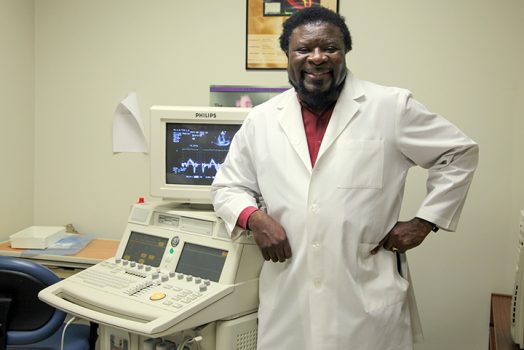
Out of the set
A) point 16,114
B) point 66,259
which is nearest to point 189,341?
point 66,259

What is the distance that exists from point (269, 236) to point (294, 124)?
0.35 meters

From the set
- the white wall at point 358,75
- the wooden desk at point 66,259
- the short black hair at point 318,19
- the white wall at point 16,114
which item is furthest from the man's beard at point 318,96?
the white wall at point 16,114

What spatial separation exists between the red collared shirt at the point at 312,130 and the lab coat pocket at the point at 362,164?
0.34ft

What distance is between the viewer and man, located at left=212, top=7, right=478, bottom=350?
4.65 ft

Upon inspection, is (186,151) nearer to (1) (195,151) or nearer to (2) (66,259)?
(1) (195,151)

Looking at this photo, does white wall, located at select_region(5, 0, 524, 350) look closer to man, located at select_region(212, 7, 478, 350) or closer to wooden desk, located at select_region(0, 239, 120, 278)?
wooden desk, located at select_region(0, 239, 120, 278)

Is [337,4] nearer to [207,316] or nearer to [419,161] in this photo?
[419,161]

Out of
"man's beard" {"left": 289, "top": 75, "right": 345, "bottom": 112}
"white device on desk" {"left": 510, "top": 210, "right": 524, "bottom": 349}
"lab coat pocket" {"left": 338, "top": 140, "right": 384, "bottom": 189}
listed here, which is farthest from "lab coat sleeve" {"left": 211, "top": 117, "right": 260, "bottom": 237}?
"white device on desk" {"left": 510, "top": 210, "right": 524, "bottom": 349}

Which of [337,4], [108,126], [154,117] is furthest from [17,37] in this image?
[337,4]

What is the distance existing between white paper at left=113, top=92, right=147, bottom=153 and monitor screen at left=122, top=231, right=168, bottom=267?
616mm

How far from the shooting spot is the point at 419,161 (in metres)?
1.48

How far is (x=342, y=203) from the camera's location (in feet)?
4.68

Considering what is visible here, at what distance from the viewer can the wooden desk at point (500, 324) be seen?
163 centimetres

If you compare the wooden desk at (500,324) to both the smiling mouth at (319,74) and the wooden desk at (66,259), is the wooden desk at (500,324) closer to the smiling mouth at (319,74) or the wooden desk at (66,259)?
the smiling mouth at (319,74)
